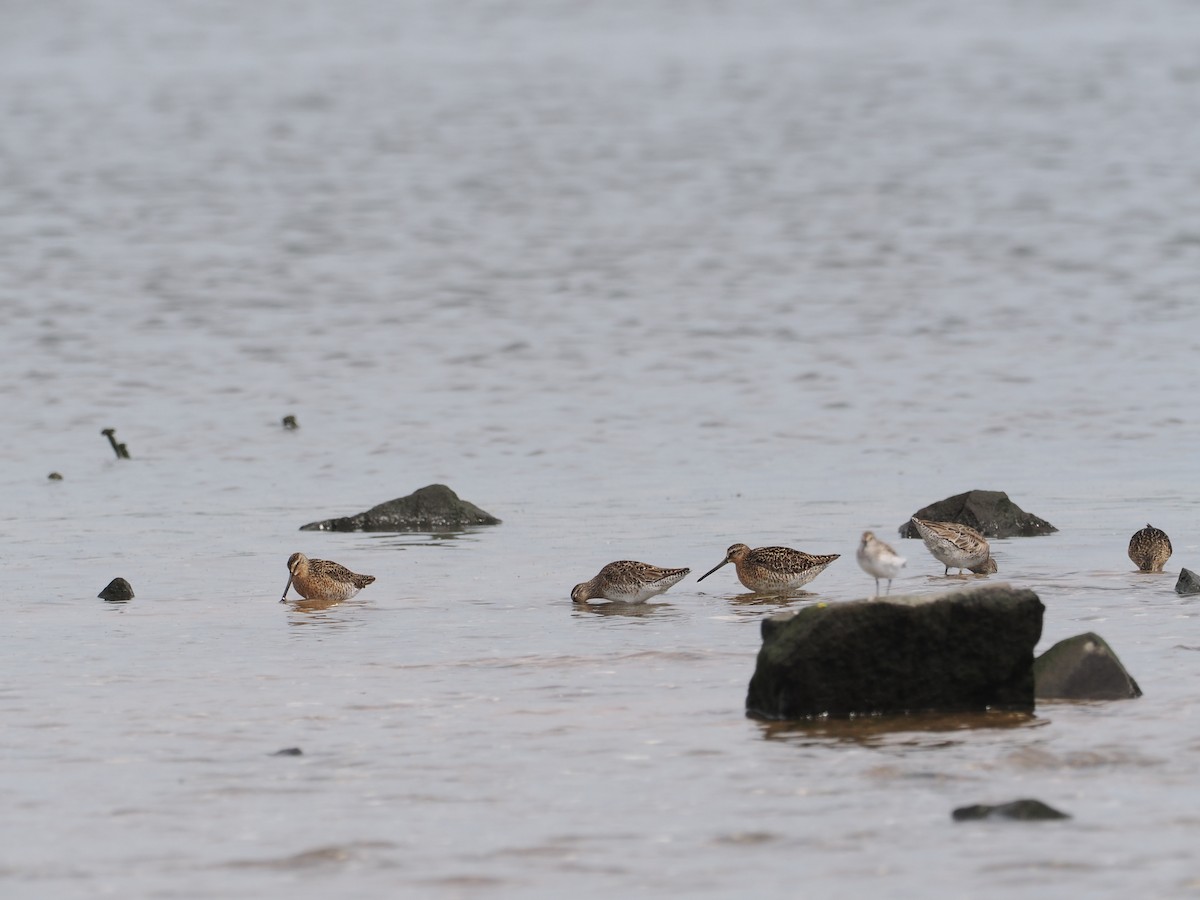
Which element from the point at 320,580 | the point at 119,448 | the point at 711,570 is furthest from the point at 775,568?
the point at 119,448

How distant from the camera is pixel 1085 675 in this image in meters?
12.6

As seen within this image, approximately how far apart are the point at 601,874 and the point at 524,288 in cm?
3347

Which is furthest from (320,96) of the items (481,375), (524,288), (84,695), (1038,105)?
(84,695)

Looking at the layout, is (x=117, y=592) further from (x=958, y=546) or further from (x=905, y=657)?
(x=905, y=657)

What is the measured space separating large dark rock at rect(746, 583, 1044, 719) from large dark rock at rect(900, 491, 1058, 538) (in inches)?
264

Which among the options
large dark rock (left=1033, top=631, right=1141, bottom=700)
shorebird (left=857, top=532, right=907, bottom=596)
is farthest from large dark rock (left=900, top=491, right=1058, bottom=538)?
large dark rock (left=1033, top=631, right=1141, bottom=700)

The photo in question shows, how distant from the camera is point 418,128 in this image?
7256 cm

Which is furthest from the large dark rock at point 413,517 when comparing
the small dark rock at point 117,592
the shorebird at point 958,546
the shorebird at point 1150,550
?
the shorebird at point 1150,550

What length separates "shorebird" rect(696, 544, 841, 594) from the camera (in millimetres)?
16625

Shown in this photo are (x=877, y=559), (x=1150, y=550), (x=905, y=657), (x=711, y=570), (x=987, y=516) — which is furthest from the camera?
(x=987, y=516)

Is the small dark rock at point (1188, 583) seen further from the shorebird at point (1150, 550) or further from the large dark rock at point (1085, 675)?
the large dark rock at point (1085, 675)

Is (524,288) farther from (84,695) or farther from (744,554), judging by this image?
(84,695)

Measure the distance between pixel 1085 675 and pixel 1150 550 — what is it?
448 centimetres

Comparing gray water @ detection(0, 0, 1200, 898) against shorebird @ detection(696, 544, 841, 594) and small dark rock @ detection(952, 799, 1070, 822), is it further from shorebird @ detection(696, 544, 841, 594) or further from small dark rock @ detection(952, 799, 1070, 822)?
shorebird @ detection(696, 544, 841, 594)
